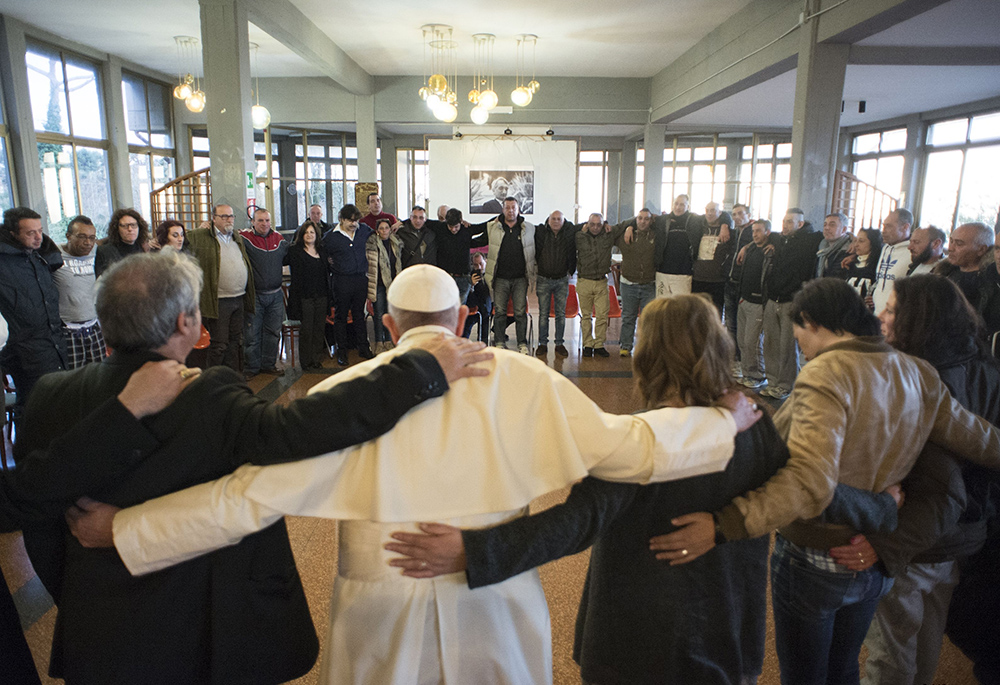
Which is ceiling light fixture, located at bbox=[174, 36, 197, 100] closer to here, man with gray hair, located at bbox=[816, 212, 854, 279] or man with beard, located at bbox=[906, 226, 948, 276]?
man with gray hair, located at bbox=[816, 212, 854, 279]

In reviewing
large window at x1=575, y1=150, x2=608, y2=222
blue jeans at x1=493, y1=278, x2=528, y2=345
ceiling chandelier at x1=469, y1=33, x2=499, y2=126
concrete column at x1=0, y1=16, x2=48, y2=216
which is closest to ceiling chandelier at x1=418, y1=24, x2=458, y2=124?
ceiling chandelier at x1=469, y1=33, x2=499, y2=126

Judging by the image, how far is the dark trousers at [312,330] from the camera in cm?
682

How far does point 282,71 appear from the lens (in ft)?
41.6

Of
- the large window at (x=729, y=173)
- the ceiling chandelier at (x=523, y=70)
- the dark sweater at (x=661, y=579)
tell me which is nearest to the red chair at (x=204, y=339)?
the dark sweater at (x=661, y=579)

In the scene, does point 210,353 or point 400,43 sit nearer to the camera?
point 210,353

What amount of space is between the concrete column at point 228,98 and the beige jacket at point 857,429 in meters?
6.68

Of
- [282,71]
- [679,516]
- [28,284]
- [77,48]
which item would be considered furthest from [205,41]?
[679,516]

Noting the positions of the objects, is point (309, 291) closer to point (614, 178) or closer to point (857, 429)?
point (857, 429)

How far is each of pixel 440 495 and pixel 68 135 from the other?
11.7m

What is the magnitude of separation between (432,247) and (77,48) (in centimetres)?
762

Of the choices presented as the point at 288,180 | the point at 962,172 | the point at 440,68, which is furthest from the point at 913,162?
the point at 288,180

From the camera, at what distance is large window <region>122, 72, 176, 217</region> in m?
12.1

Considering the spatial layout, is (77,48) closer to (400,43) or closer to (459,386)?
(400,43)

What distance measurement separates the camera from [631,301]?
25.8 feet
